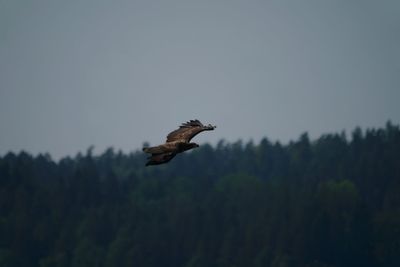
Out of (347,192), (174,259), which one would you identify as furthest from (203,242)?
(347,192)

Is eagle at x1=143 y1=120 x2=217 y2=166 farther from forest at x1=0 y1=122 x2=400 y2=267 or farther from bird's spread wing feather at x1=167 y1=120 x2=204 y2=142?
forest at x1=0 y1=122 x2=400 y2=267

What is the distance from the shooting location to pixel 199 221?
16238 cm

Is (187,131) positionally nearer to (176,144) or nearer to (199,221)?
(176,144)

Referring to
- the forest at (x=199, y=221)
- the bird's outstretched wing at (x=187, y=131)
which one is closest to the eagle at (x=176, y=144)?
the bird's outstretched wing at (x=187, y=131)

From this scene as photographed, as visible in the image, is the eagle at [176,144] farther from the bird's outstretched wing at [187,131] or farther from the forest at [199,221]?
the forest at [199,221]

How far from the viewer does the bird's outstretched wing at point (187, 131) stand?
49509 mm

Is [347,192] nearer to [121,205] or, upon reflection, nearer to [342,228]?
[342,228]

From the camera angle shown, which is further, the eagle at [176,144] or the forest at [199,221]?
the forest at [199,221]

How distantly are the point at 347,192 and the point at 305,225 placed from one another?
1527 cm

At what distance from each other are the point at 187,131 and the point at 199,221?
11249 centimetres

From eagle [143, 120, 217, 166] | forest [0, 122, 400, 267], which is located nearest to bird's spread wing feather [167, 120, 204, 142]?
eagle [143, 120, 217, 166]

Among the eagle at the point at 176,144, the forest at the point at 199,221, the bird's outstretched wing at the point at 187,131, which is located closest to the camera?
the eagle at the point at 176,144

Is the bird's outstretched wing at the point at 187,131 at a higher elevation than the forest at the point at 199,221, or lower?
lower

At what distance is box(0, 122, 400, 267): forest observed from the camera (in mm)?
147250
